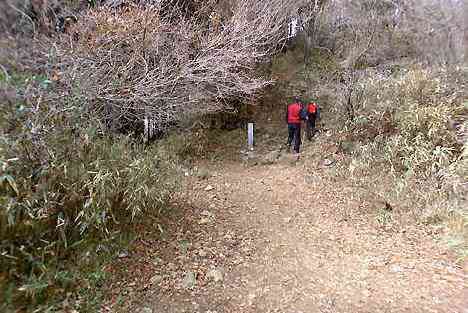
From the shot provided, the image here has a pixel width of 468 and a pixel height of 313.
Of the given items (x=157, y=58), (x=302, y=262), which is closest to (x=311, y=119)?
(x=157, y=58)

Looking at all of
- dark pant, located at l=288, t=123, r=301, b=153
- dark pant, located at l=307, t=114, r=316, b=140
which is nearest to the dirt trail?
dark pant, located at l=288, t=123, r=301, b=153

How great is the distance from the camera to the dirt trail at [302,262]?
10.7ft

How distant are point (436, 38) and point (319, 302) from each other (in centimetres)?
804

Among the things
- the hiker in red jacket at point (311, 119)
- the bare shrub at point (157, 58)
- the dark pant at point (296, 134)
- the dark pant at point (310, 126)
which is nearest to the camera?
the bare shrub at point (157, 58)

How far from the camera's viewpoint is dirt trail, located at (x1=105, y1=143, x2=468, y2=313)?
128 inches

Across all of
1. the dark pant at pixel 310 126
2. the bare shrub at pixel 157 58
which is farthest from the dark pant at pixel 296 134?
the bare shrub at pixel 157 58

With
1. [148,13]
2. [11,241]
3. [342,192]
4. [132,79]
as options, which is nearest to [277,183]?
[342,192]

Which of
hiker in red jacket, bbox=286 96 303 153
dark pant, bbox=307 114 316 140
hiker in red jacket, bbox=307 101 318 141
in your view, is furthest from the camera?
dark pant, bbox=307 114 316 140

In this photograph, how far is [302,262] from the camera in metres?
4.09

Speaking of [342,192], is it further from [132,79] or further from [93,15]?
[93,15]

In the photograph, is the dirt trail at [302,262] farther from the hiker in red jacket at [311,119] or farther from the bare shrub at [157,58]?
the hiker in red jacket at [311,119]

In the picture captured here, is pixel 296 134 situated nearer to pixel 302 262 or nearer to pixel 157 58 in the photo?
pixel 157 58

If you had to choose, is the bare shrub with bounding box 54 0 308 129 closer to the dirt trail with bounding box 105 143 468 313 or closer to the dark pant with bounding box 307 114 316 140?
the dirt trail with bounding box 105 143 468 313

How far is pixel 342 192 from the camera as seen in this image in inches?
249
